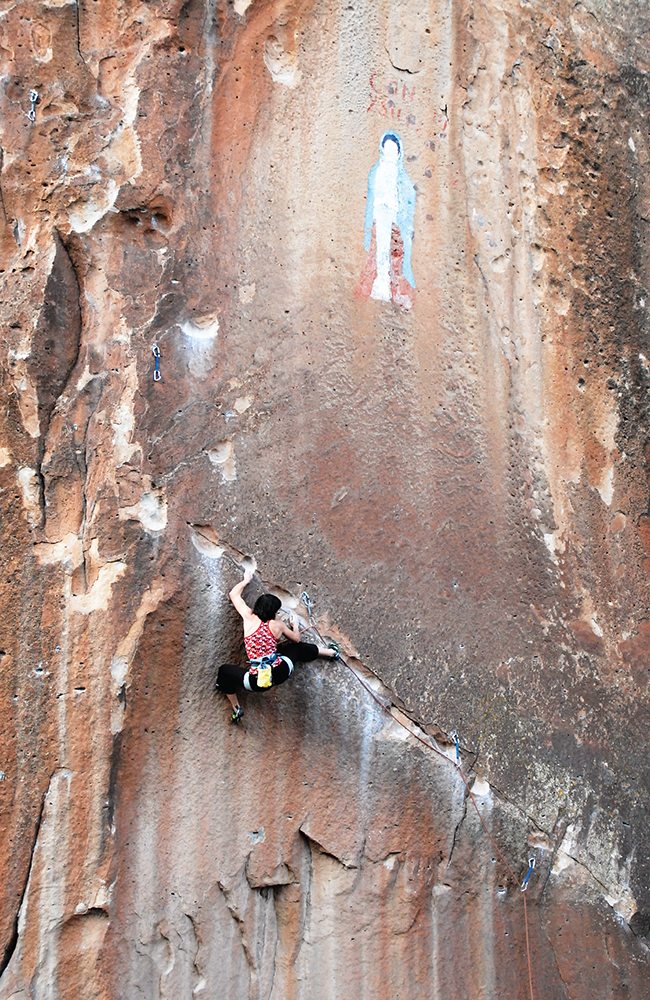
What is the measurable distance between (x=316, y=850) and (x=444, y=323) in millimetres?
2293

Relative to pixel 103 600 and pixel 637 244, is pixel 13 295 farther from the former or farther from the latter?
pixel 637 244

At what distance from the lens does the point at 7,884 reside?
365 centimetres

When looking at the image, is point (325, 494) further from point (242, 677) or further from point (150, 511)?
point (242, 677)

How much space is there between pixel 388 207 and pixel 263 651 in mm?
1987

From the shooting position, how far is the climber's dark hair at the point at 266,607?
380 centimetres

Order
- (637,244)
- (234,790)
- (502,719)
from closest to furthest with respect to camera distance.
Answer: (234,790) < (502,719) < (637,244)

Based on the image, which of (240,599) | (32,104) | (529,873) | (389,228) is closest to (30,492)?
(240,599)

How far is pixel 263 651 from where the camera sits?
3.78 m

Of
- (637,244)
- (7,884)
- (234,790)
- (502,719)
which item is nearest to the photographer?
(7,884)

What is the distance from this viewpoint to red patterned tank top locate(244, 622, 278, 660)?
149 inches

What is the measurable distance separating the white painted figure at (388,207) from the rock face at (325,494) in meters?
0.03

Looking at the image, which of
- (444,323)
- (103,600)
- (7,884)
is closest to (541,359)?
(444,323)

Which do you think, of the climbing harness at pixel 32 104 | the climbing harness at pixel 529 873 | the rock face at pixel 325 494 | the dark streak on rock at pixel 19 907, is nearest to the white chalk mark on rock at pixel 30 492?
the rock face at pixel 325 494

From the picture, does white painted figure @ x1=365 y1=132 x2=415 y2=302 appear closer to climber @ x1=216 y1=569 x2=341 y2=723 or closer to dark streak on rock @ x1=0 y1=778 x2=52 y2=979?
climber @ x1=216 y1=569 x2=341 y2=723
